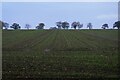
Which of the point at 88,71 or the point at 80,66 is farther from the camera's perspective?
the point at 80,66

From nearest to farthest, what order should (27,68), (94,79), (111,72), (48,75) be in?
(94,79) < (48,75) < (111,72) < (27,68)

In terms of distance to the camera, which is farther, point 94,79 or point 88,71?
point 88,71

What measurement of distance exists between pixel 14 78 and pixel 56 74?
2093 millimetres

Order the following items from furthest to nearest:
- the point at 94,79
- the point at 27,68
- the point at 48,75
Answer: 1. the point at 27,68
2. the point at 48,75
3. the point at 94,79

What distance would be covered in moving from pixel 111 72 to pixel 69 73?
2.28 m

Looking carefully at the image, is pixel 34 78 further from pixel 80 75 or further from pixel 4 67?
pixel 4 67

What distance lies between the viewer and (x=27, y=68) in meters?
15.8

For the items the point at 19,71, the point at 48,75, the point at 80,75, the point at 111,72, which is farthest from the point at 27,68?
the point at 111,72

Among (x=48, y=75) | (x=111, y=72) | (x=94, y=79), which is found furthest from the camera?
(x=111, y=72)

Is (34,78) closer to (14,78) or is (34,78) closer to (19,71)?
(14,78)

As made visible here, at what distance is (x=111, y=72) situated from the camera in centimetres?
1471

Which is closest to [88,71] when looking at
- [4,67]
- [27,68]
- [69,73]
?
[69,73]

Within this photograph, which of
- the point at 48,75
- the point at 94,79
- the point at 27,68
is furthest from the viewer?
the point at 27,68

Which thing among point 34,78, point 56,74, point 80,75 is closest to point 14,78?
point 34,78
